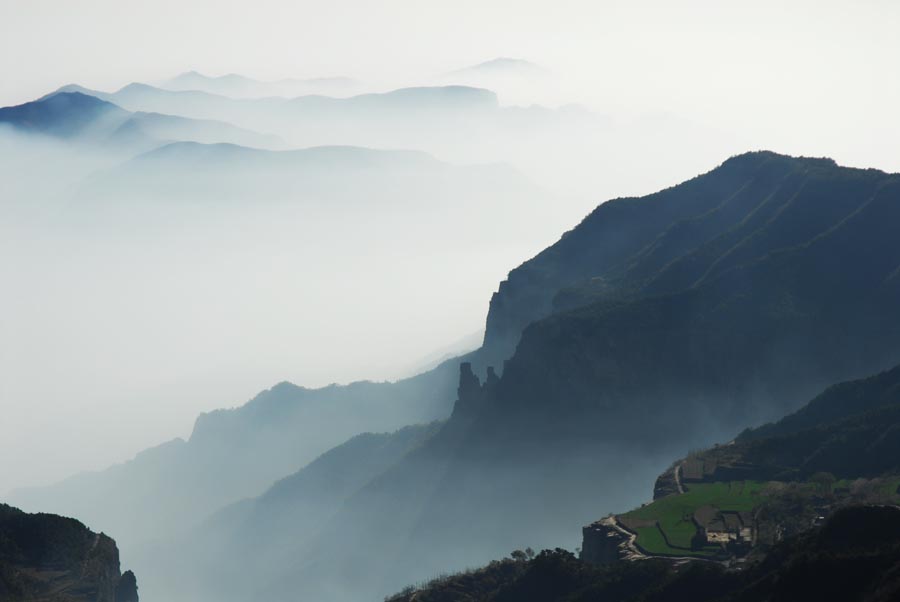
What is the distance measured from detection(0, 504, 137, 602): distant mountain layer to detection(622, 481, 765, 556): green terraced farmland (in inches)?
2245

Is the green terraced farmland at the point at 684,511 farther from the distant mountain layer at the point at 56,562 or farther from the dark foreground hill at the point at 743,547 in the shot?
the distant mountain layer at the point at 56,562

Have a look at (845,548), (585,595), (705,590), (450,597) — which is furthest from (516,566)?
(845,548)

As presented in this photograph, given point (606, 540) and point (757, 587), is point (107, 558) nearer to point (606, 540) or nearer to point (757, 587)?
point (606, 540)

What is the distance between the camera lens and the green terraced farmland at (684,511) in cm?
17225

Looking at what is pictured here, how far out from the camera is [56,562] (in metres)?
183

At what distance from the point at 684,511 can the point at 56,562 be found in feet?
222

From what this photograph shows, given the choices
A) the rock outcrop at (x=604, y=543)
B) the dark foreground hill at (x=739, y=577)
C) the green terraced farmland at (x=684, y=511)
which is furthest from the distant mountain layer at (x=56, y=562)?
the green terraced farmland at (x=684, y=511)

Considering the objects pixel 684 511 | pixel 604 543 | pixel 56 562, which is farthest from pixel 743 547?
pixel 56 562

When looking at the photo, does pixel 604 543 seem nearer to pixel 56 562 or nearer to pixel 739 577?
pixel 739 577

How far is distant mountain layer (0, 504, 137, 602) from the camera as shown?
568 ft

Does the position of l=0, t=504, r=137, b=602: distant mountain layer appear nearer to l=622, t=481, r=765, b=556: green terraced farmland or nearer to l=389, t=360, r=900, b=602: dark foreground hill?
l=389, t=360, r=900, b=602: dark foreground hill

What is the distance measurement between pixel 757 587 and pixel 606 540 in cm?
3850

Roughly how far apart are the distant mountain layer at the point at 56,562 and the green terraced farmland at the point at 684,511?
187 ft

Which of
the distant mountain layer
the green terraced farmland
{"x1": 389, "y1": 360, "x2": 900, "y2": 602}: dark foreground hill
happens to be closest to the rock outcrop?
{"x1": 389, "y1": 360, "x2": 900, "y2": 602}: dark foreground hill
